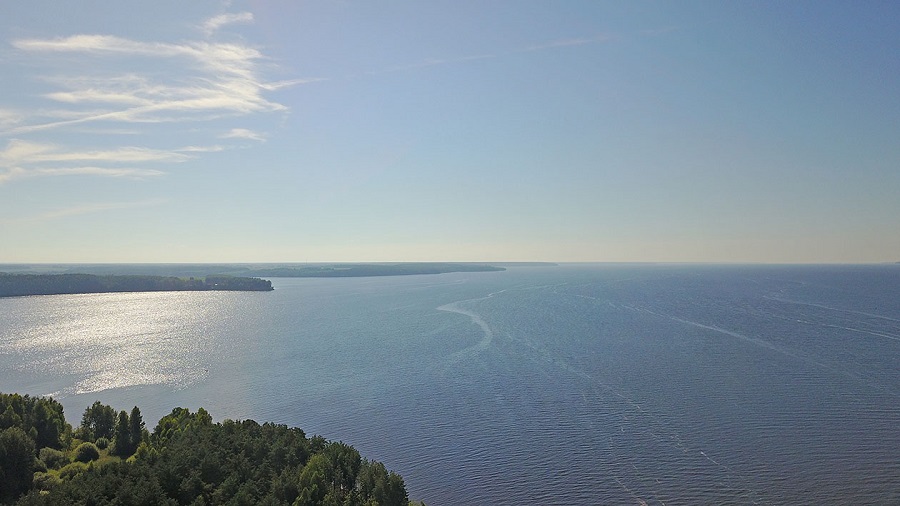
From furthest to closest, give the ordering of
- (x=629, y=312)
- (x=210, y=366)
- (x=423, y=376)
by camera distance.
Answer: (x=629, y=312)
(x=210, y=366)
(x=423, y=376)

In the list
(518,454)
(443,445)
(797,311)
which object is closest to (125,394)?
(443,445)

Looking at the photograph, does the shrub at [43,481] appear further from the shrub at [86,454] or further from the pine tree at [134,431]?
the pine tree at [134,431]

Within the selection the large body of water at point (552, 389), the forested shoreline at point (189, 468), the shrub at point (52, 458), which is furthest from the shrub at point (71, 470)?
the large body of water at point (552, 389)

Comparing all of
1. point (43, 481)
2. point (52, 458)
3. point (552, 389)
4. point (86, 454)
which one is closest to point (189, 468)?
point (43, 481)

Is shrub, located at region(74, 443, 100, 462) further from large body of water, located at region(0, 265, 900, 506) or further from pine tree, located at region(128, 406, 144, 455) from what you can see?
large body of water, located at region(0, 265, 900, 506)

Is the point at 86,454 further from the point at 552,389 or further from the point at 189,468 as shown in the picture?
the point at 552,389

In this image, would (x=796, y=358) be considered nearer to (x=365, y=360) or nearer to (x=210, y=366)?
(x=365, y=360)
